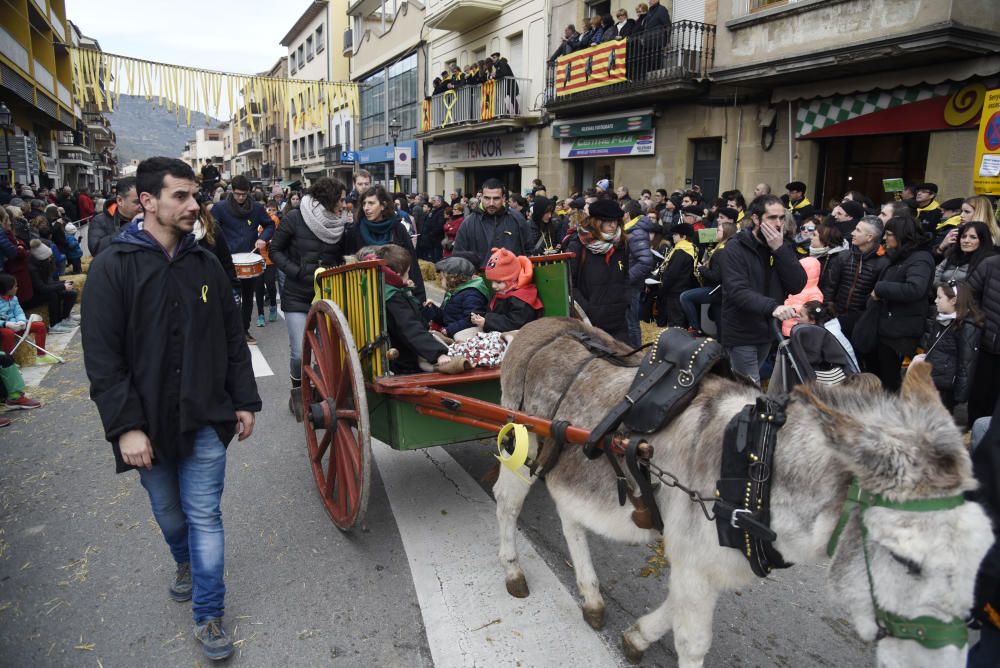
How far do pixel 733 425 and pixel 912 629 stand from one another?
688 millimetres

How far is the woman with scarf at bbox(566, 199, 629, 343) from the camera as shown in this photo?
5.27m

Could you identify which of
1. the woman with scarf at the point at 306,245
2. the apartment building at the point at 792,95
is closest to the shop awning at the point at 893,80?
the apartment building at the point at 792,95

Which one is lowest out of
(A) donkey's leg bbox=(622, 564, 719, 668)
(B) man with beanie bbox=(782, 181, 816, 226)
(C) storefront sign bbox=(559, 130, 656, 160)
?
(A) donkey's leg bbox=(622, 564, 719, 668)

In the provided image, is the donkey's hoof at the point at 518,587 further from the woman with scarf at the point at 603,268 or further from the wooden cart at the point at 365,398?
the woman with scarf at the point at 603,268

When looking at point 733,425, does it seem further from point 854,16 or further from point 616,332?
point 854,16

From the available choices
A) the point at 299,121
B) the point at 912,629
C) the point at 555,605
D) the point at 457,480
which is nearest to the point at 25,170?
the point at 299,121

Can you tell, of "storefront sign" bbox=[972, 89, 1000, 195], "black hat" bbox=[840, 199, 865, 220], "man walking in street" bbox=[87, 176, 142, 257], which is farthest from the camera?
"storefront sign" bbox=[972, 89, 1000, 195]

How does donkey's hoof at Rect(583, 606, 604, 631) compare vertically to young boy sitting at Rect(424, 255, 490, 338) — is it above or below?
below

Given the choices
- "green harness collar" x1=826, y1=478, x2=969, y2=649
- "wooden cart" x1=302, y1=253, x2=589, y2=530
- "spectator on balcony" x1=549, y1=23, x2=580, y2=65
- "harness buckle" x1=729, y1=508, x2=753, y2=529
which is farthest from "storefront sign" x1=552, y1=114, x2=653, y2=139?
"green harness collar" x1=826, y1=478, x2=969, y2=649

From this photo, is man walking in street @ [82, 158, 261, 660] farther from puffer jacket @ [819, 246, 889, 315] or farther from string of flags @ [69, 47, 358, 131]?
string of flags @ [69, 47, 358, 131]

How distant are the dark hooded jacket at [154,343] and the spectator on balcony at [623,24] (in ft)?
→ 47.5

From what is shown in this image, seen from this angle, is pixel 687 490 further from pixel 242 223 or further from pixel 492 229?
pixel 242 223

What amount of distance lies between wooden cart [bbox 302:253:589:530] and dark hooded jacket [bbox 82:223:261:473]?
0.79 m

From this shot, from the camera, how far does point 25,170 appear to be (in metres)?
19.2
